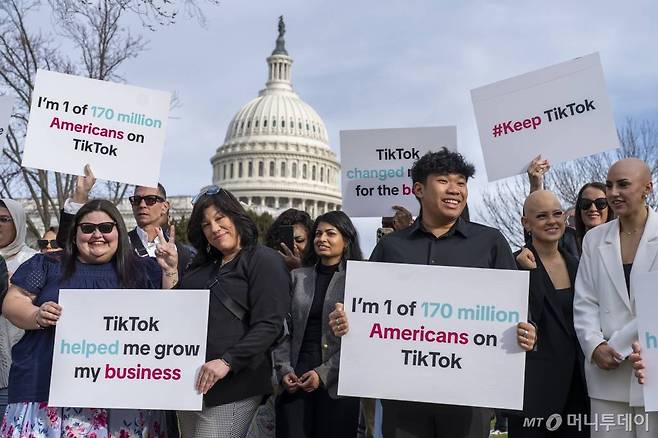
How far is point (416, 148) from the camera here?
7.41m

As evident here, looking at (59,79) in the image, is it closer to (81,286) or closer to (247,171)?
(81,286)

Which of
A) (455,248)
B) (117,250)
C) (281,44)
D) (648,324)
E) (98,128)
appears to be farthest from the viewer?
(281,44)

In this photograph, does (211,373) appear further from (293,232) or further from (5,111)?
(5,111)

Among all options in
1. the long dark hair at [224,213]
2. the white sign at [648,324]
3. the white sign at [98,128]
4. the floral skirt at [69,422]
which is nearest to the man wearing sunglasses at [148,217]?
the white sign at [98,128]

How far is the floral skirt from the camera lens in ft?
13.3

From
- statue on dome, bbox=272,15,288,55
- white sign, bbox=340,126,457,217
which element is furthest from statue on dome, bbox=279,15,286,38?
white sign, bbox=340,126,457,217

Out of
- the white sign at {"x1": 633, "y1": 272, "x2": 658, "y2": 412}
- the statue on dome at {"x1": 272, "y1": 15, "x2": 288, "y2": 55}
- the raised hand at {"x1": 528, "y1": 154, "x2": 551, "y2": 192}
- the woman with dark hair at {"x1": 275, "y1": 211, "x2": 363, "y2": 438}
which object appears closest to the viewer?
the white sign at {"x1": 633, "y1": 272, "x2": 658, "y2": 412}

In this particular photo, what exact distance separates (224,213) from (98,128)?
1618mm

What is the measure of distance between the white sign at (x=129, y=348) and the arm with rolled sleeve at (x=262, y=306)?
0.64 feet

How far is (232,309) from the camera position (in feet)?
13.7

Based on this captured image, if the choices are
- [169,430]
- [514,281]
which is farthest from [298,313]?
[514,281]

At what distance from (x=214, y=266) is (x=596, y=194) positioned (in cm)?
258

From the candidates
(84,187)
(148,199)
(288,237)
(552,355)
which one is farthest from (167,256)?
(552,355)

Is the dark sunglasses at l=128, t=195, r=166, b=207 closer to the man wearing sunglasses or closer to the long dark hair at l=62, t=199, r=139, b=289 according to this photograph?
the man wearing sunglasses
